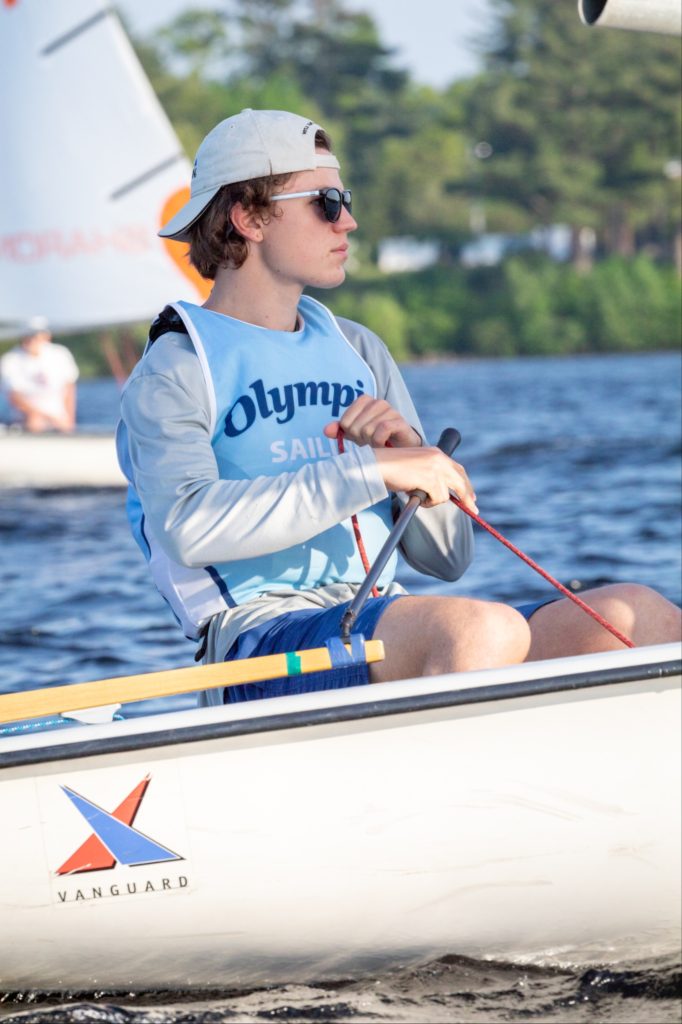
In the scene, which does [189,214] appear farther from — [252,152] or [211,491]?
[211,491]

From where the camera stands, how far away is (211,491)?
2.30 m

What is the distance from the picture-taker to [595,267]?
40.9 metres

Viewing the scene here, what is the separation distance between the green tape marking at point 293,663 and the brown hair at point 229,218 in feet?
2.03

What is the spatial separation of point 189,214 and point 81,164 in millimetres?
10310

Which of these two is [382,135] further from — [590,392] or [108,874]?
[108,874]

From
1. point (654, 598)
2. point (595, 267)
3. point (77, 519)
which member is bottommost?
point (595, 267)

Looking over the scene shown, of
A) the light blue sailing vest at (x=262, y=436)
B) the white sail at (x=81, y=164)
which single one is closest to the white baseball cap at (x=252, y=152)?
the light blue sailing vest at (x=262, y=436)

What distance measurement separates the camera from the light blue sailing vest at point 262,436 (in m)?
Answer: 2.44

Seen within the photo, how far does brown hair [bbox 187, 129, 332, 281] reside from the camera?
2469mm

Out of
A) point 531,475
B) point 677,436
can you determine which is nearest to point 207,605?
point 531,475

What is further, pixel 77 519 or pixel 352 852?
pixel 77 519

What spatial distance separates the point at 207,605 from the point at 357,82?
54909 millimetres

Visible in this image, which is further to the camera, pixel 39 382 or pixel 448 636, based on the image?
pixel 39 382

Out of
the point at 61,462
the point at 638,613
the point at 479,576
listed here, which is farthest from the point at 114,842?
the point at 61,462
